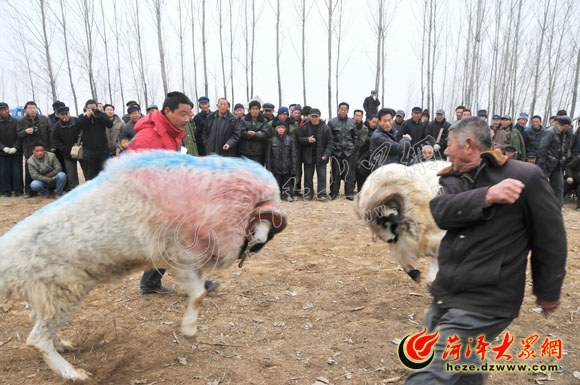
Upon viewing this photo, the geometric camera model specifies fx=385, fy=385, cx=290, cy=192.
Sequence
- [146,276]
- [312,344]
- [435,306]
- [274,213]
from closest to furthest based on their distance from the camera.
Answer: [435,306] → [274,213] → [312,344] → [146,276]

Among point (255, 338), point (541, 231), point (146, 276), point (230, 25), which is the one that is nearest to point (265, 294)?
point (255, 338)

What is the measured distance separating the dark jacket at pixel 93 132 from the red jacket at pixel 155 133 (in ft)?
20.9

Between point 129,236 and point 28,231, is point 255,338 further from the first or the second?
point 28,231

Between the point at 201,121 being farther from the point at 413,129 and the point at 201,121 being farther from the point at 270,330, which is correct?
the point at 270,330

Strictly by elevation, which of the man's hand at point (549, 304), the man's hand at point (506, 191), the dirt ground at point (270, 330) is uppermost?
the man's hand at point (506, 191)

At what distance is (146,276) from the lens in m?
5.01

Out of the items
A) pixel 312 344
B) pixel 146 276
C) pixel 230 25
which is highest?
pixel 230 25

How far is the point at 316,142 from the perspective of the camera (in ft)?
35.3

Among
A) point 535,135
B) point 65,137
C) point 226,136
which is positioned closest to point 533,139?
point 535,135

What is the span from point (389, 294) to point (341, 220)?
388cm

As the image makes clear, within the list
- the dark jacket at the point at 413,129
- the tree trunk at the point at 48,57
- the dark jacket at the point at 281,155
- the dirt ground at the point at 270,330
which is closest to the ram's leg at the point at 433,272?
the dirt ground at the point at 270,330

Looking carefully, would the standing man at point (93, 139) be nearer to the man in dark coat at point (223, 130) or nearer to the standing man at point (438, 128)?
the man in dark coat at point (223, 130)

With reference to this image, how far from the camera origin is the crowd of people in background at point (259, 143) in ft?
33.0

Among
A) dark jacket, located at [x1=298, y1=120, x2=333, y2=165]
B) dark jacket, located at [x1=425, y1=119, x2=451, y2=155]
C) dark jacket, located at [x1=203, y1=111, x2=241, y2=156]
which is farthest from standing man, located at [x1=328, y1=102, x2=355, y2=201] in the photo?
dark jacket, located at [x1=203, y1=111, x2=241, y2=156]
